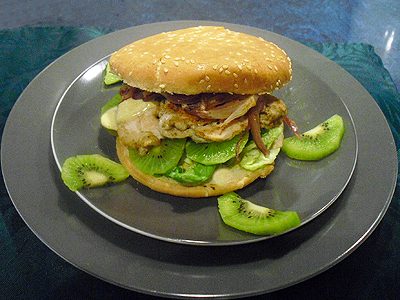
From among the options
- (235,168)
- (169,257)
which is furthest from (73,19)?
(169,257)

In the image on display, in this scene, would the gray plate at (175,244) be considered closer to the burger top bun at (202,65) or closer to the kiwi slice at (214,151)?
the kiwi slice at (214,151)

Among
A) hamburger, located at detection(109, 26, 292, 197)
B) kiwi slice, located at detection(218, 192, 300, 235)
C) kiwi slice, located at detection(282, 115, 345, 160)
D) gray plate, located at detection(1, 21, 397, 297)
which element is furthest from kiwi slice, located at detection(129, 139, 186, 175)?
kiwi slice, located at detection(282, 115, 345, 160)

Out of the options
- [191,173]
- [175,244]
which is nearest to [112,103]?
[191,173]

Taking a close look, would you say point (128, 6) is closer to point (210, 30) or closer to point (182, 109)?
point (210, 30)

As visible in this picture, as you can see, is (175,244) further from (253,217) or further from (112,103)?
(112,103)

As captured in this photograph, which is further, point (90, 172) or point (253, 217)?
point (90, 172)

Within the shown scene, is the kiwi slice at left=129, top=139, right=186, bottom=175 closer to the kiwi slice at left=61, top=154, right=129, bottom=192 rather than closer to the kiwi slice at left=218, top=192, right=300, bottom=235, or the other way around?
the kiwi slice at left=61, top=154, right=129, bottom=192
